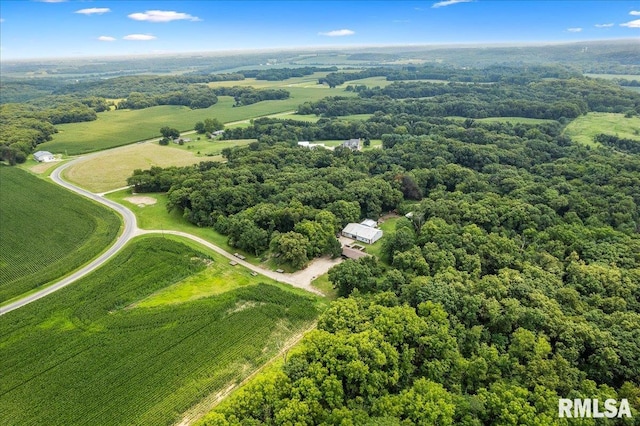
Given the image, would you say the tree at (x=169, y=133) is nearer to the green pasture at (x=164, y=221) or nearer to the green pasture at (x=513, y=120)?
the green pasture at (x=164, y=221)

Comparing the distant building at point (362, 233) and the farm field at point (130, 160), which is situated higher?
the farm field at point (130, 160)

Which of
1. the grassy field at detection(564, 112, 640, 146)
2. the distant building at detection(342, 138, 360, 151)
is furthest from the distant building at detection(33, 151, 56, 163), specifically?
the grassy field at detection(564, 112, 640, 146)

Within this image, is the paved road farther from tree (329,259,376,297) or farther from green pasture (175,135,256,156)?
tree (329,259,376,297)

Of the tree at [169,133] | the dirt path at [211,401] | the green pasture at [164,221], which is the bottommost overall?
the dirt path at [211,401]

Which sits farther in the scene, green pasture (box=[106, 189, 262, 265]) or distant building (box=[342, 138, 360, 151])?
distant building (box=[342, 138, 360, 151])

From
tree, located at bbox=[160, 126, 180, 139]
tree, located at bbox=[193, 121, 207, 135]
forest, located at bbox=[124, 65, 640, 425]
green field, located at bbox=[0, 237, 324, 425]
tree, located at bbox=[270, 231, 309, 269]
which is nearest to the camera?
forest, located at bbox=[124, 65, 640, 425]

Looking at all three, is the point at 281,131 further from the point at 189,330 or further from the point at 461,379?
the point at 461,379

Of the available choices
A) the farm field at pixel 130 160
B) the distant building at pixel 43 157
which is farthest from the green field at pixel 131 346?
the distant building at pixel 43 157

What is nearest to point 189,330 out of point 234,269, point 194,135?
point 234,269
